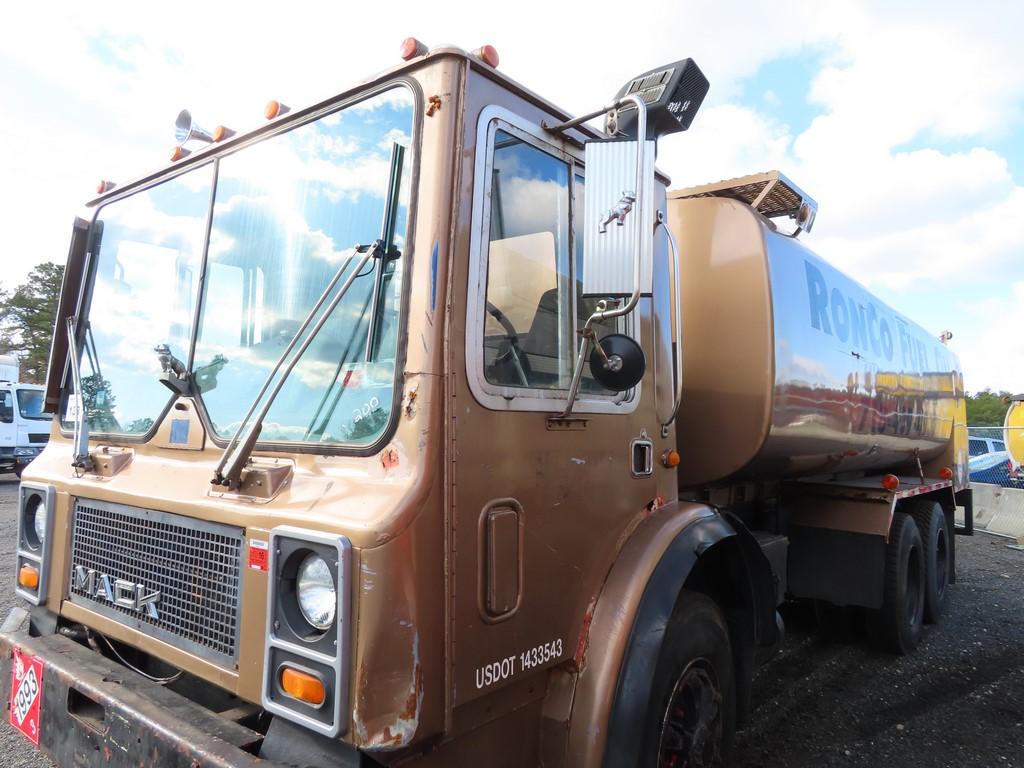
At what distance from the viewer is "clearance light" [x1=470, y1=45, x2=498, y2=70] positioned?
2.04 m

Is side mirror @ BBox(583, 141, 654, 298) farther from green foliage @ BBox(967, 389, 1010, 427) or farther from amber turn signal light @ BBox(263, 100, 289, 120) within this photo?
green foliage @ BBox(967, 389, 1010, 427)

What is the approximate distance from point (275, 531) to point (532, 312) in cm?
99

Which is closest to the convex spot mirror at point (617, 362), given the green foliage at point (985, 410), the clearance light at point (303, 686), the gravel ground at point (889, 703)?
the clearance light at point (303, 686)

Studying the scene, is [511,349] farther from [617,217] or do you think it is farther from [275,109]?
[275,109]

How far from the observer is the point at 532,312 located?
2195mm

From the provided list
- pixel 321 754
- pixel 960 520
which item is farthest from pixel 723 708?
pixel 960 520

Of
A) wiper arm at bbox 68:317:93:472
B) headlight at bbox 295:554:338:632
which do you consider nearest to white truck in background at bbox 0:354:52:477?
wiper arm at bbox 68:317:93:472

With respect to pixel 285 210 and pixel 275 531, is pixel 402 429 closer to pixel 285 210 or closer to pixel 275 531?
pixel 275 531

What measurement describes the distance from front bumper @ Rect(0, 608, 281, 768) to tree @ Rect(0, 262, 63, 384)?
118ft

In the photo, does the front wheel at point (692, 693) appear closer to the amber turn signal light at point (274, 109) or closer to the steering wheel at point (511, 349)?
the steering wheel at point (511, 349)

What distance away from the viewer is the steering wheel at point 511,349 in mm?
2037

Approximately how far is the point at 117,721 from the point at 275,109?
6.35 feet

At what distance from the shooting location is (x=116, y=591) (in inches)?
91.4

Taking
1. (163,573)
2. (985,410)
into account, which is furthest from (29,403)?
(985,410)
